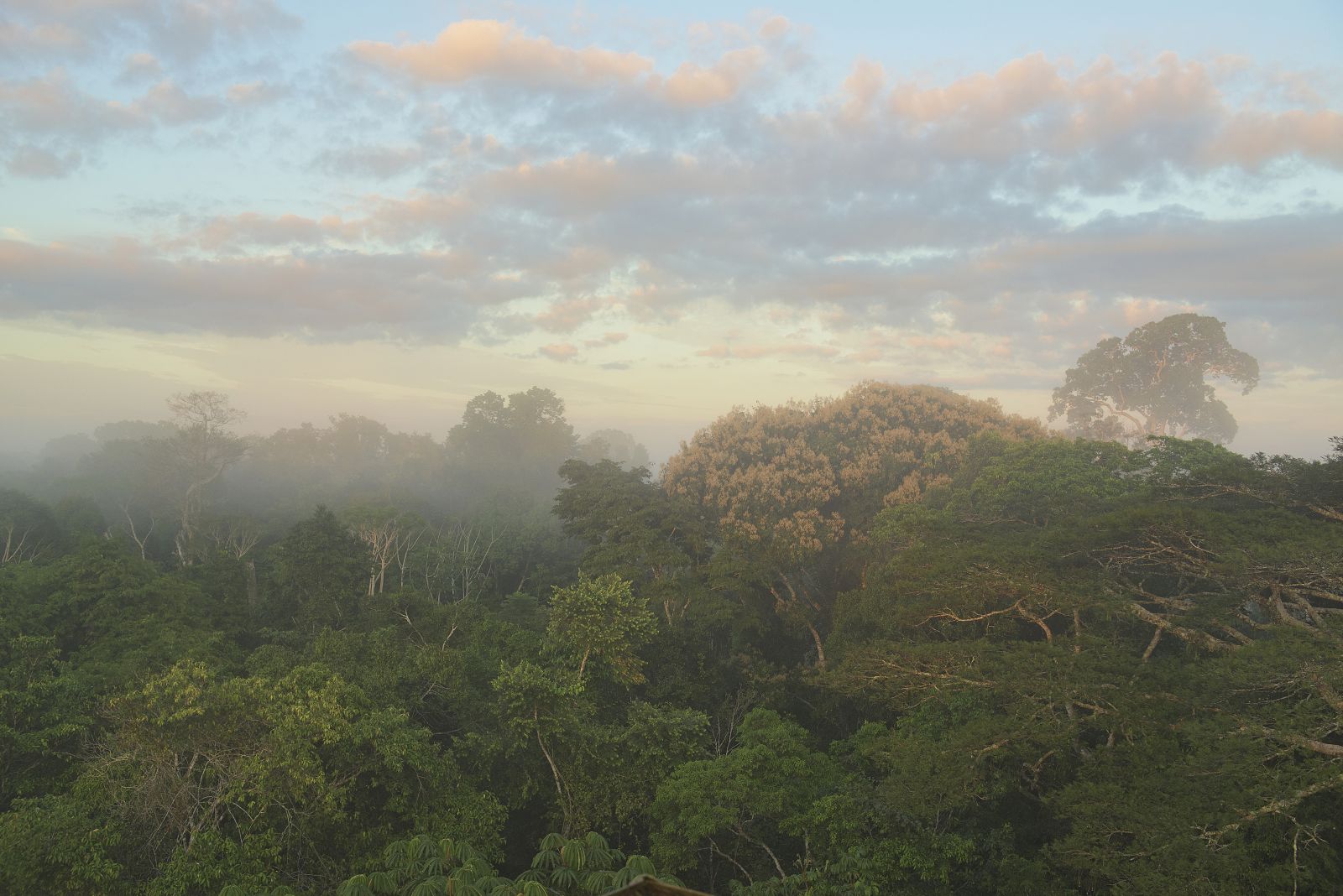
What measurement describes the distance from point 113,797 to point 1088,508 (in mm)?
20976

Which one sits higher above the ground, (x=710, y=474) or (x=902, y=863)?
(x=710, y=474)

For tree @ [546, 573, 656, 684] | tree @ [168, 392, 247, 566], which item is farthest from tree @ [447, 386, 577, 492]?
tree @ [546, 573, 656, 684]

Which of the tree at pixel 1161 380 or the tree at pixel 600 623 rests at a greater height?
the tree at pixel 1161 380

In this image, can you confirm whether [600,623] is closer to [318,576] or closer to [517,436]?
[318,576]

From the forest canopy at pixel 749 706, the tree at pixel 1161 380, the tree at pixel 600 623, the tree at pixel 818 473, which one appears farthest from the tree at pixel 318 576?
the tree at pixel 1161 380

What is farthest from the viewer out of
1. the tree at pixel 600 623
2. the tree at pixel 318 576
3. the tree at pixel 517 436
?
the tree at pixel 517 436

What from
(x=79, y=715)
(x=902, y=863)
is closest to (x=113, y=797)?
(x=79, y=715)

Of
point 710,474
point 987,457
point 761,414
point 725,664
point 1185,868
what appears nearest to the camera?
point 1185,868

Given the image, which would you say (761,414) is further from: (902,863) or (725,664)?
(902,863)

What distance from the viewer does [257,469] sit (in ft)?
220

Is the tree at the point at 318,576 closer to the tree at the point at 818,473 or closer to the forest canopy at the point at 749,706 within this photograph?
the forest canopy at the point at 749,706

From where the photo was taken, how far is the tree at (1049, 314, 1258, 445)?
38.3 metres

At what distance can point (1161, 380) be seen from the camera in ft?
131

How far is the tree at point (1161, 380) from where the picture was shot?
3828 cm
